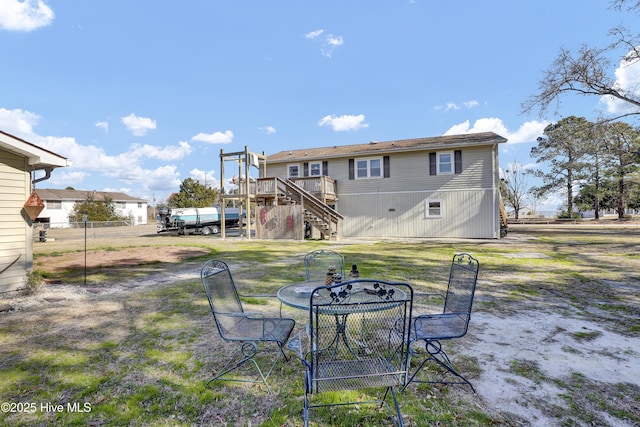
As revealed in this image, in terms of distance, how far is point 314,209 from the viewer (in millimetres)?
16672

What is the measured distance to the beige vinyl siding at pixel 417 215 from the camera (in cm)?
1576

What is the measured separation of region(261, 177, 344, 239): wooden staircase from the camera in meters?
16.2

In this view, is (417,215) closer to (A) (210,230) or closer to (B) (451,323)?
(B) (451,323)

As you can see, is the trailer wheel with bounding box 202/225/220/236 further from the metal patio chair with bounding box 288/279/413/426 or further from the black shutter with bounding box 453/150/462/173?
the metal patio chair with bounding box 288/279/413/426

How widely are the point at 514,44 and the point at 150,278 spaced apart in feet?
58.6

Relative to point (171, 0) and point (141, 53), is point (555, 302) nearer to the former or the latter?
point (171, 0)

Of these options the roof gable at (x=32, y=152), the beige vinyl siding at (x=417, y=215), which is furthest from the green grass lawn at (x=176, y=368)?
the beige vinyl siding at (x=417, y=215)

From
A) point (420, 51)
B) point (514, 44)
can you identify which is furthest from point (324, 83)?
point (514, 44)

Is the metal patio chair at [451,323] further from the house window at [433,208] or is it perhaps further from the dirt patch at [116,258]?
the house window at [433,208]

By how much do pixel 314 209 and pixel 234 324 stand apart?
13.9 m

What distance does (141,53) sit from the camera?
1594cm

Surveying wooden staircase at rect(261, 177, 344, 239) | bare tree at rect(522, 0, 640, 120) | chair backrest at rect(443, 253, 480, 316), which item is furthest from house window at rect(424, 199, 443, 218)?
chair backrest at rect(443, 253, 480, 316)

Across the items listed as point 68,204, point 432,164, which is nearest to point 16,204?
point 432,164

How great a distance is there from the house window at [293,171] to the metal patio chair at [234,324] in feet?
55.7
